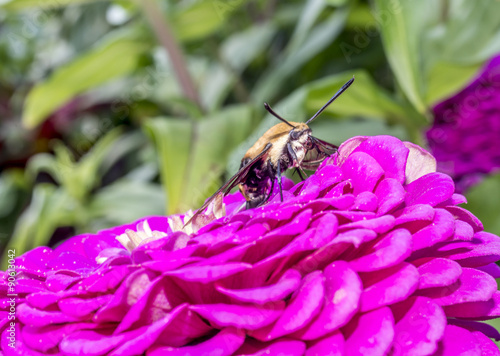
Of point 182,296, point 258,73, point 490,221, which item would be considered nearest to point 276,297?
point 182,296

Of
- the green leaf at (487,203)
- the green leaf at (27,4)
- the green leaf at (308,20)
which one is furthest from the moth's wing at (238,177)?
the green leaf at (27,4)

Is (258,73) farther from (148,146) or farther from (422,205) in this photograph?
(422,205)

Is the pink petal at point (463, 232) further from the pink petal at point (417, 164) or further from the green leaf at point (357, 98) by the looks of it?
the green leaf at point (357, 98)

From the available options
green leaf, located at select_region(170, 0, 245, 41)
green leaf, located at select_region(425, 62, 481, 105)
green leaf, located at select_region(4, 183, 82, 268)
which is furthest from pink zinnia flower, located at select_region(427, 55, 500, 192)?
green leaf, located at select_region(4, 183, 82, 268)

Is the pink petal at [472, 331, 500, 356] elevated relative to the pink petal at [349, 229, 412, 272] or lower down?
lower down

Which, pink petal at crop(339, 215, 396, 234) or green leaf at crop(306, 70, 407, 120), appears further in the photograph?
green leaf at crop(306, 70, 407, 120)

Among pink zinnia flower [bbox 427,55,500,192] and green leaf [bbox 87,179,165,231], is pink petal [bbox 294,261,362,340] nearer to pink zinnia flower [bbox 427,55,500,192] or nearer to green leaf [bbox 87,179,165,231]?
pink zinnia flower [bbox 427,55,500,192]
